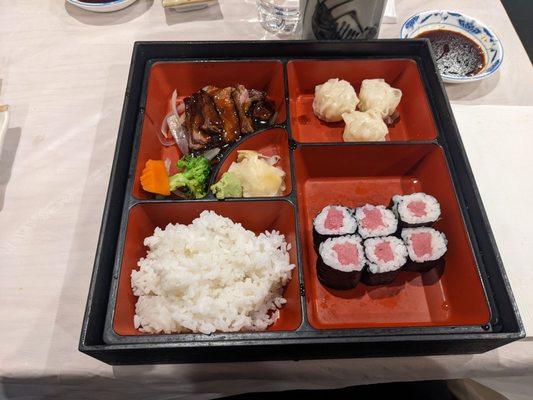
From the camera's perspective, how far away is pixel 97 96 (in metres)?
2.05

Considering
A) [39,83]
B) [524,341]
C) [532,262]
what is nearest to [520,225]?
[532,262]

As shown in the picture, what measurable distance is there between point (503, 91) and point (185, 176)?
1646mm

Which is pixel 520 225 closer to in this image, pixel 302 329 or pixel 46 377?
pixel 302 329

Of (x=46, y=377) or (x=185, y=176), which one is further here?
(x=185, y=176)

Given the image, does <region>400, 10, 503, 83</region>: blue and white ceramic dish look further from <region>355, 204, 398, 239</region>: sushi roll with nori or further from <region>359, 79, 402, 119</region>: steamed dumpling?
<region>355, 204, 398, 239</region>: sushi roll with nori

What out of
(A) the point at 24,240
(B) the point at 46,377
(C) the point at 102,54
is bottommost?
(B) the point at 46,377

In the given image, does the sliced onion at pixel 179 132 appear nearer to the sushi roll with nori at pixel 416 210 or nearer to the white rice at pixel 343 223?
the white rice at pixel 343 223

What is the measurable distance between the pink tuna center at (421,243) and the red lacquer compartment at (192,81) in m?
0.77

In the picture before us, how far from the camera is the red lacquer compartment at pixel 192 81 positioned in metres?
1.88

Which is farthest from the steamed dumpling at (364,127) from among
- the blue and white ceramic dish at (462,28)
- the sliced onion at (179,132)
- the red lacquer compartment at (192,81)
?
the sliced onion at (179,132)

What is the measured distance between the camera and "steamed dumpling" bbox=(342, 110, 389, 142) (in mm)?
1842

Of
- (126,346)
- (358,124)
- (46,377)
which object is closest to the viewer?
(126,346)

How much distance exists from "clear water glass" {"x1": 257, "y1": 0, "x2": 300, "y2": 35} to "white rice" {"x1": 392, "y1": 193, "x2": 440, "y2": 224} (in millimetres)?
1189

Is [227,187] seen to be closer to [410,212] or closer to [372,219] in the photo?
[372,219]
